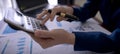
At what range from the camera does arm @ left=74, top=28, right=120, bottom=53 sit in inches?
19.4

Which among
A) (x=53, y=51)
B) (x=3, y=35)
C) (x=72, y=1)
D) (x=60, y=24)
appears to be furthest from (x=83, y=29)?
(x=72, y=1)

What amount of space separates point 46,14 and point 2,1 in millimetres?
569

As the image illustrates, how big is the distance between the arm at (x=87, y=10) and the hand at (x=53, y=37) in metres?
0.39

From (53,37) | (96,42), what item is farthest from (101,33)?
(53,37)

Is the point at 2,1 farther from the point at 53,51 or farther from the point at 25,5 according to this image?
the point at 53,51

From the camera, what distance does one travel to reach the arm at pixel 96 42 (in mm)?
493

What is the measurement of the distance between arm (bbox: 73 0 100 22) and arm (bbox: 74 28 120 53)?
0.35m

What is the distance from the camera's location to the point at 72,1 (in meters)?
1.34

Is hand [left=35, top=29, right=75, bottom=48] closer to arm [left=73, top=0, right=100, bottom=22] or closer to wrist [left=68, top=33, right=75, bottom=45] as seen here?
wrist [left=68, top=33, right=75, bottom=45]

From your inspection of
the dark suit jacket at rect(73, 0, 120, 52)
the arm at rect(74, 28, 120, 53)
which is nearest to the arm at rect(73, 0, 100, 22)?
the dark suit jacket at rect(73, 0, 120, 52)

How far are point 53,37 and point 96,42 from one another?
14 cm

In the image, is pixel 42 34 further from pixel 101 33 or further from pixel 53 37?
pixel 101 33

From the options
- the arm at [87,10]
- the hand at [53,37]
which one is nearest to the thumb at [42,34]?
the hand at [53,37]

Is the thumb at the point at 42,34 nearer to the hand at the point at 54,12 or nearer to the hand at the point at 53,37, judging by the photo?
the hand at the point at 53,37
